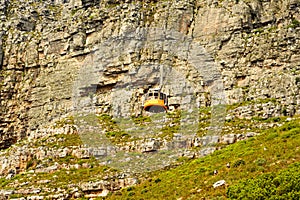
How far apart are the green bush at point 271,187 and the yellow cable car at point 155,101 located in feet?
109

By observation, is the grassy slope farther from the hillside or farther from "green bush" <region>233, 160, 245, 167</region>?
the hillside

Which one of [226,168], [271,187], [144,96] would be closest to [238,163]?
[226,168]

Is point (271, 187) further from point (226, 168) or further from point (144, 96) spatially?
point (144, 96)

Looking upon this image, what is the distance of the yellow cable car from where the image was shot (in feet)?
220

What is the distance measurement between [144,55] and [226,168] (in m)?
34.0

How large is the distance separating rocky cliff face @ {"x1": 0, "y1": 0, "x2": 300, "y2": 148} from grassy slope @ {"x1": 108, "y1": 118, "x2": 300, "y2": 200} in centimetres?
1059

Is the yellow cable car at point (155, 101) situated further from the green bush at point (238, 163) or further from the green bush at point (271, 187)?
the green bush at point (271, 187)

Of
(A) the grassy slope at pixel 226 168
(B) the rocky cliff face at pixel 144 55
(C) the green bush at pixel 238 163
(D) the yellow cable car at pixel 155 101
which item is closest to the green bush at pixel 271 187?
(A) the grassy slope at pixel 226 168

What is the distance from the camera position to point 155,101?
67188 millimetres

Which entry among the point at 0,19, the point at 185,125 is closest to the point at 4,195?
the point at 185,125

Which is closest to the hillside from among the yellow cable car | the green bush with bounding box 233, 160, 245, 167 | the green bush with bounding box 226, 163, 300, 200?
the green bush with bounding box 233, 160, 245, 167

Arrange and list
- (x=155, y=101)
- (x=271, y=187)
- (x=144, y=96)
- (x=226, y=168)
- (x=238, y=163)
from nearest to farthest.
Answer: (x=271, y=187) < (x=238, y=163) < (x=226, y=168) < (x=155, y=101) < (x=144, y=96)

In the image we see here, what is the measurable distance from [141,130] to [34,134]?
1361cm

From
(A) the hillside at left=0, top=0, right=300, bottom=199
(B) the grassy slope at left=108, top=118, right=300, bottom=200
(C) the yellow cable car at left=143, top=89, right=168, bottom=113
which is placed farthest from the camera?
(C) the yellow cable car at left=143, top=89, right=168, bottom=113
